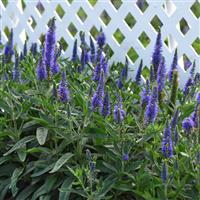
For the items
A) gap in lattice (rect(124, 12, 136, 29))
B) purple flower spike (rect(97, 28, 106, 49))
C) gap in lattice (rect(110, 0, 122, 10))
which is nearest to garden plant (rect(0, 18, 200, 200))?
purple flower spike (rect(97, 28, 106, 49))

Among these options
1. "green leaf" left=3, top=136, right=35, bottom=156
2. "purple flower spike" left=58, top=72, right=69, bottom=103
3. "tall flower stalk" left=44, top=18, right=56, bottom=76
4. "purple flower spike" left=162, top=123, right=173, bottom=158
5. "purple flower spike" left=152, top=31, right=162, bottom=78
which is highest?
"tall flower stalk" left=44, top=18, right=56, bottom=76

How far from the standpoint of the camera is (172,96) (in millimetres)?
3848

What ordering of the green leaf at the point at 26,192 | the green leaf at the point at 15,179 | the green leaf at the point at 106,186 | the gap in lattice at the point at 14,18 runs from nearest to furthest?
the green leaf at the point at 106,186
the green leaf at the point at 15,179
the green leaf at the point at 26,192
the gap in lattice at the point at 14,18

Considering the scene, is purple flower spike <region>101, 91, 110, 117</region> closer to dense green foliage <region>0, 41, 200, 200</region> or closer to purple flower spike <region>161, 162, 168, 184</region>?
dense green foliage <region>0, 41, 200, 200</region>

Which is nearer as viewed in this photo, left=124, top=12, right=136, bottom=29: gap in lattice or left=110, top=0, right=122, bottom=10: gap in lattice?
left=124, top=12, right=136, bottom=29: gap in lattice

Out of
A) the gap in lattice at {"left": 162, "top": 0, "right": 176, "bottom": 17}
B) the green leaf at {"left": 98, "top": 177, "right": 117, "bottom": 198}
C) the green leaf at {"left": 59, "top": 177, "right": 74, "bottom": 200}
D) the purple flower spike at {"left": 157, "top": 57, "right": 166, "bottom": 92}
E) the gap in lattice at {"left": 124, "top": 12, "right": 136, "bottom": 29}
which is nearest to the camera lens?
the green leaf at {"left": 98, "top": 177, "right": 117, "bottom": 198}

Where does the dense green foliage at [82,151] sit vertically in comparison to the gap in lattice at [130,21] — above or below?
below

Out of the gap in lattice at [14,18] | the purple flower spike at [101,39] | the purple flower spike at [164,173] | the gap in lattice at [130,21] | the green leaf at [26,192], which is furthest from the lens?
the gap in lattice at [130,21]

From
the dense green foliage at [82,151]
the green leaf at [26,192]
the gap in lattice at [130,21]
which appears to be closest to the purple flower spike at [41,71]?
the dense green foliage at [82,151]

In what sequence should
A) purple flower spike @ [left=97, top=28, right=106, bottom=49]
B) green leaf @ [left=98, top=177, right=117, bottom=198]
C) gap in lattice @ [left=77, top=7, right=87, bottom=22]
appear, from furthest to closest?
1. gap in lattice @ [left=77, top=7, right=87, bottom=22]
2. purple flower spike @ [left=97, top=28, right=106, bottom=49]
3. green leaf @ [left=98, top=177, right=117, bottom=198]

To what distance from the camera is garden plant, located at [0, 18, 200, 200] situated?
3367mm

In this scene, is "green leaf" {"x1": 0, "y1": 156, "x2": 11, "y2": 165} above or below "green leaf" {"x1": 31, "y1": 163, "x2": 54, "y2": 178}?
above

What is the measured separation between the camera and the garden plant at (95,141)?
337 cm

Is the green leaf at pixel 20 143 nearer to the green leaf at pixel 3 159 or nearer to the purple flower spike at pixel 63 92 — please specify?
the green leaf at pixel 3 159
